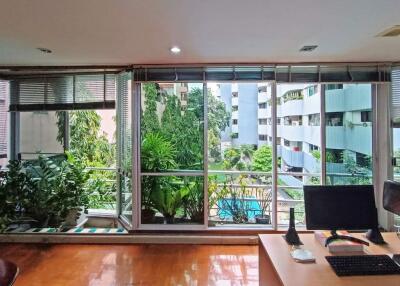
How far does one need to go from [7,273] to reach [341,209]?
2.05m

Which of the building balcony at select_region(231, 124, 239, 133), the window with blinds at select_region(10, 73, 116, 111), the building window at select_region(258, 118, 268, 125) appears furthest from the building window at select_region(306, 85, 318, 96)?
the window with blinds at select_region(10, 73, 116, 111)

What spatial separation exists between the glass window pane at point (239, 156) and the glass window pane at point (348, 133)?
2.79 ft

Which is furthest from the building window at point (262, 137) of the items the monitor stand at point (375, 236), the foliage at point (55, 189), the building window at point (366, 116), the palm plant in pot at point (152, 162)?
the foliage at point (55, 189)

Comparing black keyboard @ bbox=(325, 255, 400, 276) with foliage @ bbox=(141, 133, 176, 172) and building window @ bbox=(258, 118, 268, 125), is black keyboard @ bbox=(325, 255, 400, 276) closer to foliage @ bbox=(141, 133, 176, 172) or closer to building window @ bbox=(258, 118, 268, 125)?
building window @ bbox=(258, 118, 268, 125)

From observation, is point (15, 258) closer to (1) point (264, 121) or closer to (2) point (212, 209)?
(2) point (212, 209)

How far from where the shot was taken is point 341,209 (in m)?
2.07

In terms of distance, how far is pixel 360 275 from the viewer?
160 cm

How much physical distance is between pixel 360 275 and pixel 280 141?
8.97 ft

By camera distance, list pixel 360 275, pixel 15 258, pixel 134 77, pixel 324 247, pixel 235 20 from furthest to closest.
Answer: pixel 134 77 < pixel 15 258 < pixel 235 20 < pixel 324 247 < pixel 360 275

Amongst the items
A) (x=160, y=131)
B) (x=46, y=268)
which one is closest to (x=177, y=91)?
(x=160, y=131)

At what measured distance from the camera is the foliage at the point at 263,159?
4285 mm

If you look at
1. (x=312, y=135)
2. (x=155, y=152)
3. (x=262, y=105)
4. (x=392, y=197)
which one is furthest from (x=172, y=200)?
(x=392, y=197)

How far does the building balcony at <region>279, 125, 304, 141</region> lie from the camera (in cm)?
427

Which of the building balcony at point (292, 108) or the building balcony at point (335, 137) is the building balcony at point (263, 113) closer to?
the building balcony at point (292, 108)
